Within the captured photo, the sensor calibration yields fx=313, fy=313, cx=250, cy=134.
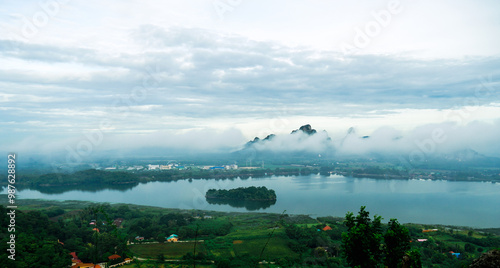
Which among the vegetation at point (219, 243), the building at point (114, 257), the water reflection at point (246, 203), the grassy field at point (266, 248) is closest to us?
the vegetation at point (219, 243)

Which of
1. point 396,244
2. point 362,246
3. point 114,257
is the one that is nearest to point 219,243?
point 114,257

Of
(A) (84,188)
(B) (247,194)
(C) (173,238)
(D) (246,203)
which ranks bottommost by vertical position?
(D) (246,203)


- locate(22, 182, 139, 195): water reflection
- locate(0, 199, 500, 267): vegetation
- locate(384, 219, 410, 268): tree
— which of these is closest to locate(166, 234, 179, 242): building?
locate(0, 199, 500, 267): vegetation

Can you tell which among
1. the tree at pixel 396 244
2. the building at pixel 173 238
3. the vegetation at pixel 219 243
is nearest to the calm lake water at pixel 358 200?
the vegetation at pixel 219 243

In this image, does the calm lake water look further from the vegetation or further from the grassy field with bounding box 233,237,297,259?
the grassy field with bounding box 233,237,297,259

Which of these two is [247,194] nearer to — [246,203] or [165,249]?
[246,203]

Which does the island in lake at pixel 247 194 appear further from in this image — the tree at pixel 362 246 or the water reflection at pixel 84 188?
the tree at pixel 362 246

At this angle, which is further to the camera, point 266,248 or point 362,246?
point 266,248
